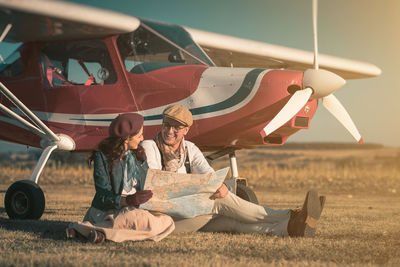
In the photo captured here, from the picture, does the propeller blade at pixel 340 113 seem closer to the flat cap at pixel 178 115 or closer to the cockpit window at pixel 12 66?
the flat cap at pixel 178 115

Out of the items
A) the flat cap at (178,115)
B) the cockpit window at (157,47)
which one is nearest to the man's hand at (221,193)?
the flat cap at (178,115)

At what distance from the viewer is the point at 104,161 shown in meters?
4.49

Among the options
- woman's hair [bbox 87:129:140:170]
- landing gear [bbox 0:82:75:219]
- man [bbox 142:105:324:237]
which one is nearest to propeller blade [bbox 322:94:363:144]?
man [bbox 142:105:324:237]

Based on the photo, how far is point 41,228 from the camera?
5.50 meters

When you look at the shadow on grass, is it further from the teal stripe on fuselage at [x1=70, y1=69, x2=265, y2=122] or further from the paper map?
the teal stripe on fuselage at [x1=70, y1=69, x2=265, y2=122]

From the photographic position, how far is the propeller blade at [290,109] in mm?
6082

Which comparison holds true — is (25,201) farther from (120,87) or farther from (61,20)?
(61,20)

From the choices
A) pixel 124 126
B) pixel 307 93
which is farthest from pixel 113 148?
pixel 307 93

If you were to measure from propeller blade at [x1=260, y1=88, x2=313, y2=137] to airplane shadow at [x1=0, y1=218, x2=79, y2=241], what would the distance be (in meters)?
2.51

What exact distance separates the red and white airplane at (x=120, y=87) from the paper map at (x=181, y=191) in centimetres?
158

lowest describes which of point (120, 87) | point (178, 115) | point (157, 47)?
point (178, 115)

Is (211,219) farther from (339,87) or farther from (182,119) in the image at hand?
(339,87)

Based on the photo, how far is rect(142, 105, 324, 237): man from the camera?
4867mm

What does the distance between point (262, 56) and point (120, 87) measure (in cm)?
489
